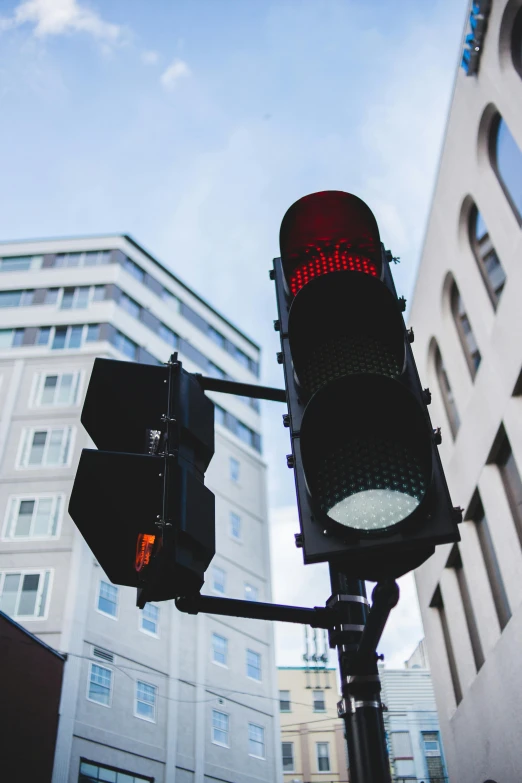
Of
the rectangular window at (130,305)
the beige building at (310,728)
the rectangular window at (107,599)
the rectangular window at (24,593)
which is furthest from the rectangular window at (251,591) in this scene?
the rectangular window at (130,305)

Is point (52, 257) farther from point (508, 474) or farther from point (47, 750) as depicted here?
point (508, 474)

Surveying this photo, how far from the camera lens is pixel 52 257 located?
43.4 metres

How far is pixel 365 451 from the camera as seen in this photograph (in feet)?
7.25

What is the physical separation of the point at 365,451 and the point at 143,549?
38.9 inches

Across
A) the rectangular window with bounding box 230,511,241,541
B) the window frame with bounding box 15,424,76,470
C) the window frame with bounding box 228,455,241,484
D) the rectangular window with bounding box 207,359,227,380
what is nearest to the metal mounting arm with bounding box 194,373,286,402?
the window frame with bounding box 15,424,76,470

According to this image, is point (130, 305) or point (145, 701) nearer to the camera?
point (145, 701)

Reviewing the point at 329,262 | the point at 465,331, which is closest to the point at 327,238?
the point at 329,262

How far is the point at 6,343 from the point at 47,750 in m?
24.5

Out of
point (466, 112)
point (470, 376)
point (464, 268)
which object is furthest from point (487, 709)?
point (466, 112)

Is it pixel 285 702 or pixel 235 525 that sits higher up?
pixel 235 525

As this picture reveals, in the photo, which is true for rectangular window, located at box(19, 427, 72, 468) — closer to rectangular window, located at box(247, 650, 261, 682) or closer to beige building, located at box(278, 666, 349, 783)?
rectangular window, located at box(247, 650, 261, 682)

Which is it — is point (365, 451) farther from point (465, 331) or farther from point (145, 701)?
point (145, 701)

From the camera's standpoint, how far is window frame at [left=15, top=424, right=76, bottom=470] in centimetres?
3344

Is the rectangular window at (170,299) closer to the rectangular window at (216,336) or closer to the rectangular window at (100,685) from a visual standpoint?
the rectangular window at (216,336)
